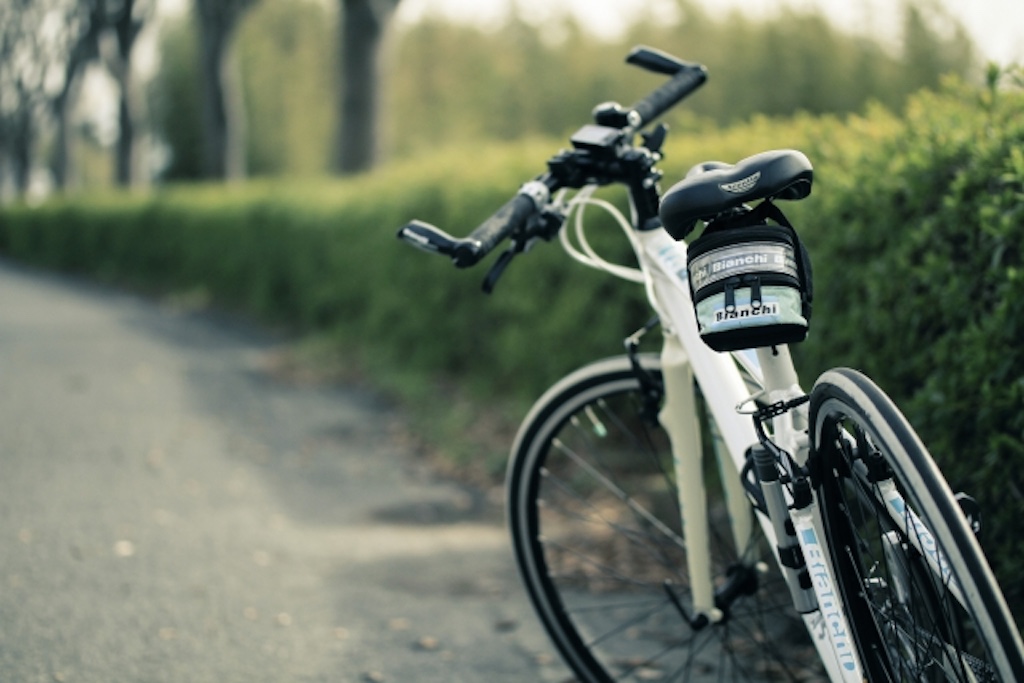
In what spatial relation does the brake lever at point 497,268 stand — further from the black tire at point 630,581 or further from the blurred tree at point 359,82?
the blurred tree at point 359,82

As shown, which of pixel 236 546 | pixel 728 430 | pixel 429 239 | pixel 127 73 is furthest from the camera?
pixel 127 73

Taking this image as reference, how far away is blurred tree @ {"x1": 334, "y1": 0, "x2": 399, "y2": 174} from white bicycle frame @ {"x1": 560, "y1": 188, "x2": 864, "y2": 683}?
1139 centimetres

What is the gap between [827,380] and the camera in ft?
6.47

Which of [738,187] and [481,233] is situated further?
[481,233]

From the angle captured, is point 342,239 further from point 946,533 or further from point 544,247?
point 946,533

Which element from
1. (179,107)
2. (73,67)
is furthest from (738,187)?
(179,107)

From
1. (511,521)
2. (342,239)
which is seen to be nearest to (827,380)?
(511,521)

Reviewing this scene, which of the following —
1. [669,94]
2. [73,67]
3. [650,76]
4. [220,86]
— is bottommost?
[669,94]

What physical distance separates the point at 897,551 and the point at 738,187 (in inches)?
28.7

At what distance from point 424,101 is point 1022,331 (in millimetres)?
37560

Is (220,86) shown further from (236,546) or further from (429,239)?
(429,239)

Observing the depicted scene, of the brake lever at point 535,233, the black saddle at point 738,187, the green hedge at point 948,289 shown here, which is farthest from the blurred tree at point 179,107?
the black saddle at point 738,187

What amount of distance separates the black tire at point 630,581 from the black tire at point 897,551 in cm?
74

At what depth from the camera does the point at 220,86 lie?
22.1 metres
